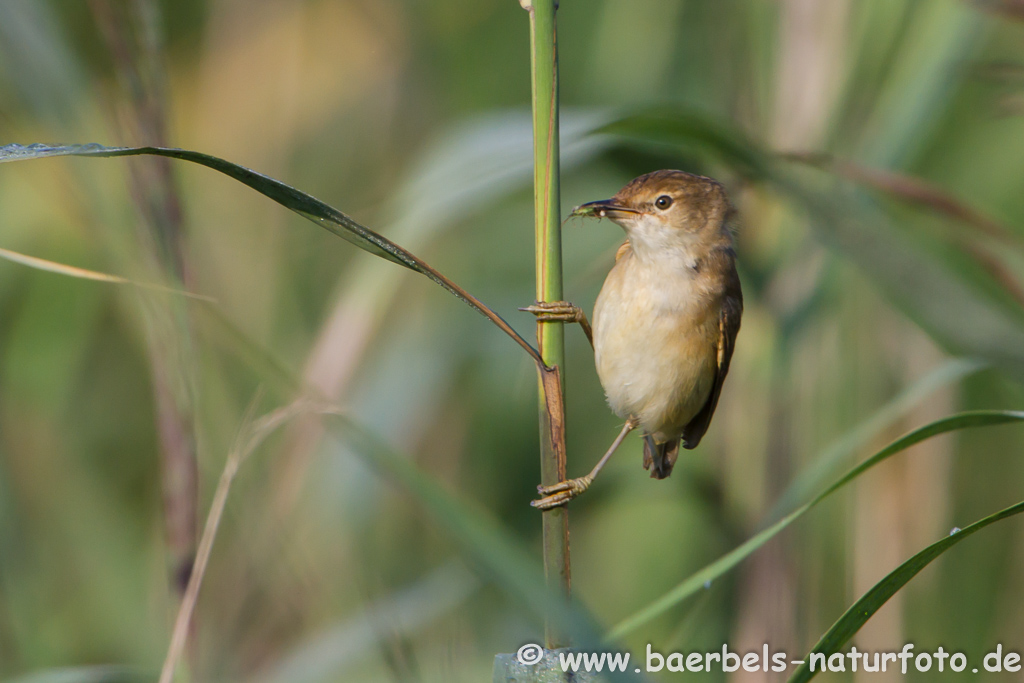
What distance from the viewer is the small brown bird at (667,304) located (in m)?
1.92

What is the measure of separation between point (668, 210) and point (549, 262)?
0.80 metres

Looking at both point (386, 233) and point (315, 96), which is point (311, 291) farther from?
point (386, 233)

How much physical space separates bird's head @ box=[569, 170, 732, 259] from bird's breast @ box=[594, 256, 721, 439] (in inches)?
3.2

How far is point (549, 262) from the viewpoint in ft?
3.86

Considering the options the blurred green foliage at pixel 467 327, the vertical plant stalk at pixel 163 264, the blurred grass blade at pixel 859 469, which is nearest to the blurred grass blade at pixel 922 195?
the blurred green foliage at pixel 467 327

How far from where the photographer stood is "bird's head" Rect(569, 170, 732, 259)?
187 centimetres

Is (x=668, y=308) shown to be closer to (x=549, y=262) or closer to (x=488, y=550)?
(x=549, y=262)

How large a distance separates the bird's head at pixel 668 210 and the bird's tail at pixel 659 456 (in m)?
0.56

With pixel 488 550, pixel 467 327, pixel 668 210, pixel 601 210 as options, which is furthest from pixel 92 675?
pixel 467 327

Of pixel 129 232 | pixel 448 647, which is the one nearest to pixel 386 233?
pixel 129 232

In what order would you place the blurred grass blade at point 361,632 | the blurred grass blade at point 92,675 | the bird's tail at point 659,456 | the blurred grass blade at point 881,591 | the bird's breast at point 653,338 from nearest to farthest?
the blurred grass blade at point 881,591, the blurred grass blade at point 92,675, the bird's breast at point 653,338, the blurred grass blade at point 361,632, the bird's tail at point 659,456

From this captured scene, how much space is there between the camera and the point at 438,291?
3320 mm

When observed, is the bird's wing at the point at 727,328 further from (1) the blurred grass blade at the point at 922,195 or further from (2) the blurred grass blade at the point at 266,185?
(2) the blurred grass blade at the point at 266,185

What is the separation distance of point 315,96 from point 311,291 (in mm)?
909
